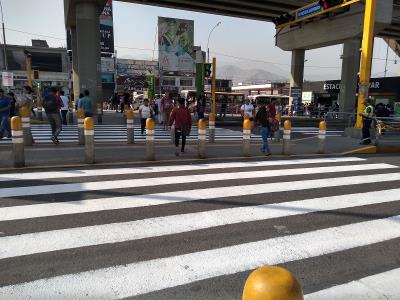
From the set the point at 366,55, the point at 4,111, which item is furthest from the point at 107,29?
the point at 366,55

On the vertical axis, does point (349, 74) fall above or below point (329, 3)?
below

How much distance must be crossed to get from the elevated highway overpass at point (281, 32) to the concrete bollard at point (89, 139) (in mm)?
14861

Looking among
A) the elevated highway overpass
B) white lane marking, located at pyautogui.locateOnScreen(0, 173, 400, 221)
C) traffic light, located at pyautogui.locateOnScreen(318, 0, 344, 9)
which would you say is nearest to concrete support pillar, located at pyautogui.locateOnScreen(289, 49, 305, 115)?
the elevated highway overpass

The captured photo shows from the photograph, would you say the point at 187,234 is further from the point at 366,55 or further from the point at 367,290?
the point at 366,55

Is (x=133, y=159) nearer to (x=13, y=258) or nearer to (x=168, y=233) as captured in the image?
(x=168, y=233)

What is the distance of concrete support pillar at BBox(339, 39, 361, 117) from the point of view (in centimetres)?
3484

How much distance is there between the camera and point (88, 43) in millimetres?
23094

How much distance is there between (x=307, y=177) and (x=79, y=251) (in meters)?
5.95

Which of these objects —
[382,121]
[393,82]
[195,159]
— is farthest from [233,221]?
[393,82]

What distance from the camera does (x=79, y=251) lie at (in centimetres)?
439

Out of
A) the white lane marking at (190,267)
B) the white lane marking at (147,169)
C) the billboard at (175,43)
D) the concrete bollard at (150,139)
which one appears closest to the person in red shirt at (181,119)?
the concrete bollard at (150,139)

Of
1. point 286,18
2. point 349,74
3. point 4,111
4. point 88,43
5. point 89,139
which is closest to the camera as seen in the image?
point 89,139

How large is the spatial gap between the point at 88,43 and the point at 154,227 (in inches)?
806

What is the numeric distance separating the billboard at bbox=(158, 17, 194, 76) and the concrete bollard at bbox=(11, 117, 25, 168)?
3746 cm
